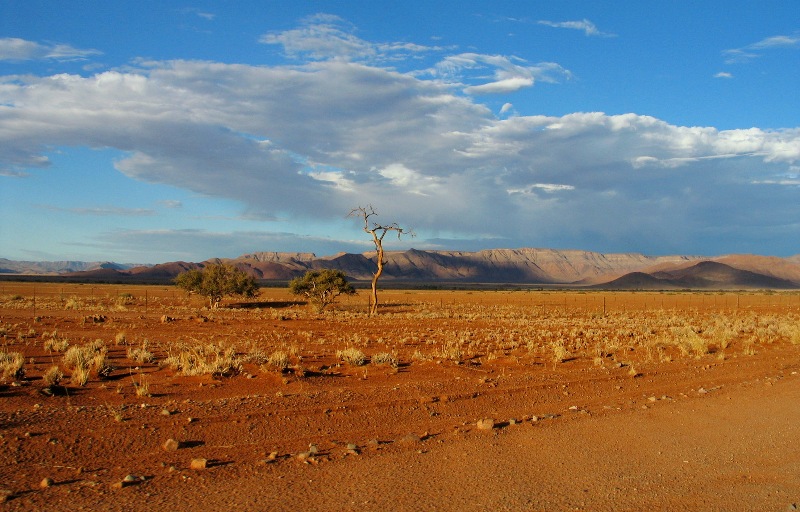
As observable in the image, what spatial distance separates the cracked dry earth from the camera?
663 centimetres

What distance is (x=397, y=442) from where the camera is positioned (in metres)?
8.57

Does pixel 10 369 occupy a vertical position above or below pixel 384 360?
above

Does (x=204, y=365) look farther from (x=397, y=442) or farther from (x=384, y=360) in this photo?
(x=397, y=442)

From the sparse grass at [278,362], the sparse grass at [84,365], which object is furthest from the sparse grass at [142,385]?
the sparse grass at [278,362]

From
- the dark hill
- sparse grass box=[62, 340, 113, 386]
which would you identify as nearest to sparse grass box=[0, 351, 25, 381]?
sparse grass box=[62, 340, 113, 386]

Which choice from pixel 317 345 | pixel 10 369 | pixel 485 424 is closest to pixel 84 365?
pixel 10 369

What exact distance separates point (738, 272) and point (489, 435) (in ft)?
673

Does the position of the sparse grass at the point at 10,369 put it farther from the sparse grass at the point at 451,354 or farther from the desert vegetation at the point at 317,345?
the sparse grass at the point at 451,354

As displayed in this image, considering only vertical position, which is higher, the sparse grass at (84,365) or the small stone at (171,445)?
the sparse grass at (84,365)

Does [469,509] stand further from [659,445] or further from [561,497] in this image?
[659,445]

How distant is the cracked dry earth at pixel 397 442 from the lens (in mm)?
6629

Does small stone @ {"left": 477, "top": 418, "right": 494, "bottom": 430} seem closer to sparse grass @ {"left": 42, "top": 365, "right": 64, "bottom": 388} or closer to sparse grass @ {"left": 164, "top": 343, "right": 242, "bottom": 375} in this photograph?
sparse grass @ {"left": 164, "top": 343, "right": 242, "bottom": 375}

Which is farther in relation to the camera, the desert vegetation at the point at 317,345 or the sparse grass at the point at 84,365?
the desert vegetation at the point at 317,345

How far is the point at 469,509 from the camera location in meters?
6.36
